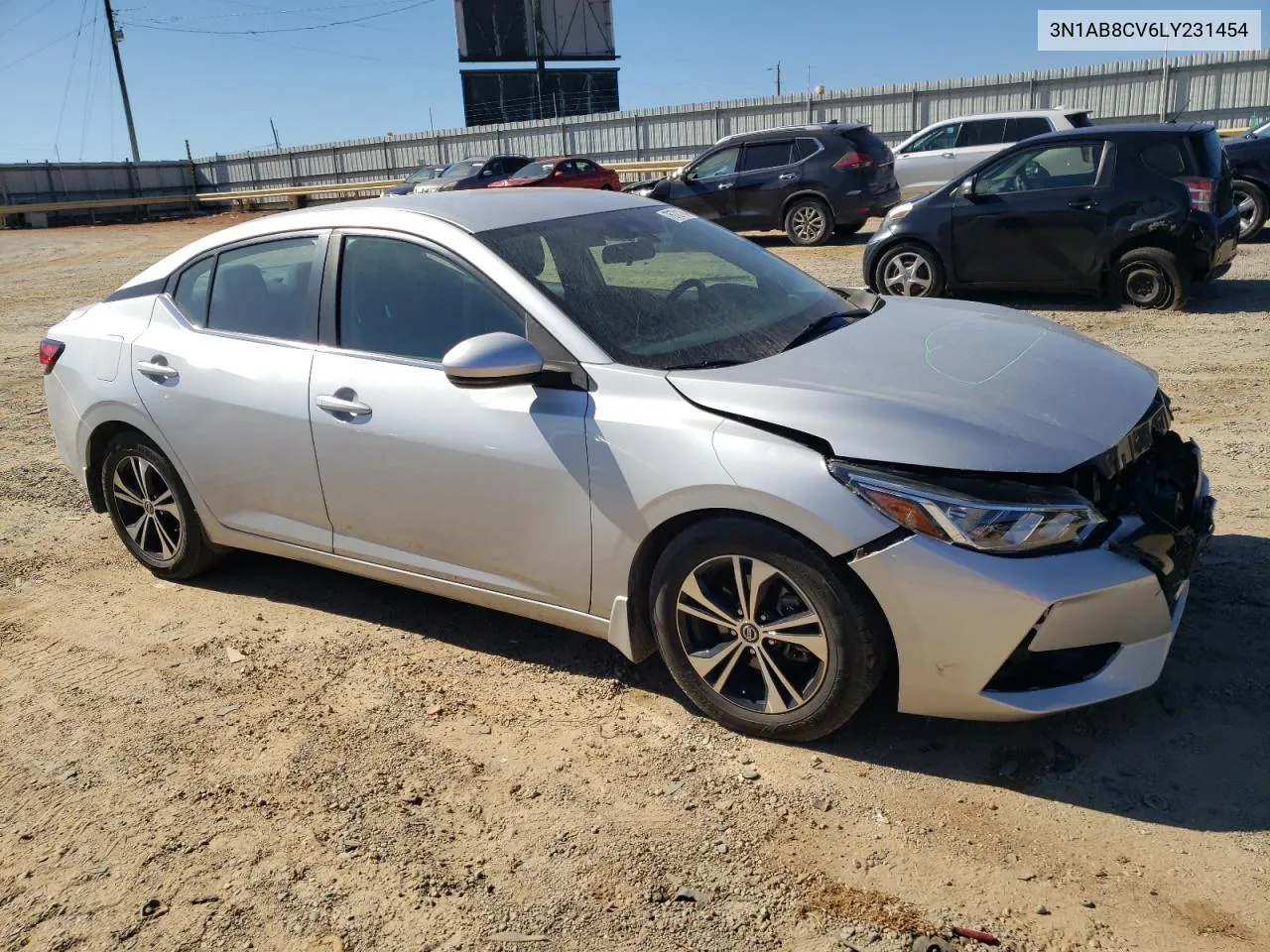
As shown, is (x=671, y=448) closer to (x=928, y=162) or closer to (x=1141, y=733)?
(x=1141, y=733)

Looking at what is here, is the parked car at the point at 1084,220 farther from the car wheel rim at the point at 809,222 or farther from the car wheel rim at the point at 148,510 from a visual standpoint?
the car wheel rim at the point at 148,510

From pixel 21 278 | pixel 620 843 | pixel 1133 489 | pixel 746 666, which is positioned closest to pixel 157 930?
pixel 620 843

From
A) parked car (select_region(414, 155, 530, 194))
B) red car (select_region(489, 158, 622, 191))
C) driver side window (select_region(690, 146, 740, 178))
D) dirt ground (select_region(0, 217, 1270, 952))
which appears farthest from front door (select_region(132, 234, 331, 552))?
parked car (select_region(414, 155, 530, 194))

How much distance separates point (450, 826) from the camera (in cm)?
314

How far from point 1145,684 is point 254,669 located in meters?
3.15

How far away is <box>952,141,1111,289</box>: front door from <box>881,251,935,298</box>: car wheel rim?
1.00 feet

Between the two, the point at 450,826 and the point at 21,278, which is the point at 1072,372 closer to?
the point at 450,826

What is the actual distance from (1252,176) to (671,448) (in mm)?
12470

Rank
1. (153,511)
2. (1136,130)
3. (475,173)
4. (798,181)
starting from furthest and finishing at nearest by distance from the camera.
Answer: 1. (475,173)
2. (798,181)
3. (1136,130)
4. (153,511)

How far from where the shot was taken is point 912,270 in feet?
35.3

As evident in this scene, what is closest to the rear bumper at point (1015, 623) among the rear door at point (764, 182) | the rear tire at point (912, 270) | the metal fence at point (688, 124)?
the rear tire at point (912, 270)

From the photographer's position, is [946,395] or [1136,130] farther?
[1136,130]

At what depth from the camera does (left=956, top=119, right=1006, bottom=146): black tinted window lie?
17875 mm

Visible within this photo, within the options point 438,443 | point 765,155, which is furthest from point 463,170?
point 438,443
